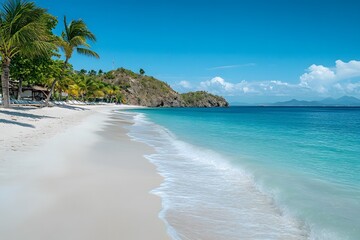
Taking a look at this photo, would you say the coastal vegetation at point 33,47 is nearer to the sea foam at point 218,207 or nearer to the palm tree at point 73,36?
the palm tree at point 73,36

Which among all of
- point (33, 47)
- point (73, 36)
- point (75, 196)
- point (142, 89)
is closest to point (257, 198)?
point (75, 196)

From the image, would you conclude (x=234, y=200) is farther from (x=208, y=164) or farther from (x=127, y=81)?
(x=127, y=81)

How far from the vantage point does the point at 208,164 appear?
999cm

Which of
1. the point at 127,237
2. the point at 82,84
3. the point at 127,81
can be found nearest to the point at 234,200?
the point at 127,237

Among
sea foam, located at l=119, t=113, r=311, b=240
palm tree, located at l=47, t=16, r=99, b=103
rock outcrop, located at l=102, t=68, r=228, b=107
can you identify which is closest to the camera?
sea foam, located at l=119, t=113, r=311, b=240

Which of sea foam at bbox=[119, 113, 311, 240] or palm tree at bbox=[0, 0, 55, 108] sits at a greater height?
palm tree at bbox=[0, 0, 55, 108]

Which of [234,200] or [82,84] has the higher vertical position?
[82,84]

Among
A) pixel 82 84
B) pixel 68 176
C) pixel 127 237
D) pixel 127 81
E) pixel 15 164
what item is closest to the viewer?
pixel 127 237

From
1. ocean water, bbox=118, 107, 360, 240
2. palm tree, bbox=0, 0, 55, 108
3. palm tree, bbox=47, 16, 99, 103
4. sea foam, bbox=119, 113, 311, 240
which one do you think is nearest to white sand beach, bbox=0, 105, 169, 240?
sea foam, bbox=119, 113, 311, 240

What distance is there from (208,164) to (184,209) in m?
4.71

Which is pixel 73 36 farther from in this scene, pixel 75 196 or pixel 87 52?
pixel 75 196

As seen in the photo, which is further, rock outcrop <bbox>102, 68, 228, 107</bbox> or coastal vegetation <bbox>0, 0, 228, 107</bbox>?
rock outcrop <bbox>102, 68, 228, 107</bbox>

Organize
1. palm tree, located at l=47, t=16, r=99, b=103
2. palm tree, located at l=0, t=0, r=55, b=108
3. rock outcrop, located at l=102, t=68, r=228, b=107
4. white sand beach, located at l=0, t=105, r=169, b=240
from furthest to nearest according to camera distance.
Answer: rock outcrop, located at l=102, t=68, r=228, b=107
palm tree, located at l=47, t=16, r=99, b=103
palm tree, located at l=0, t=0, r=55, b=108
white sand beach, located at l=0, t=105, r=169, b=240

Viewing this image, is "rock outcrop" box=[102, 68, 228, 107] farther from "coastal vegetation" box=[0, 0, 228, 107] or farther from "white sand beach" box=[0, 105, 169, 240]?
"white sand beach" box=[0, 105, 169, 240]
